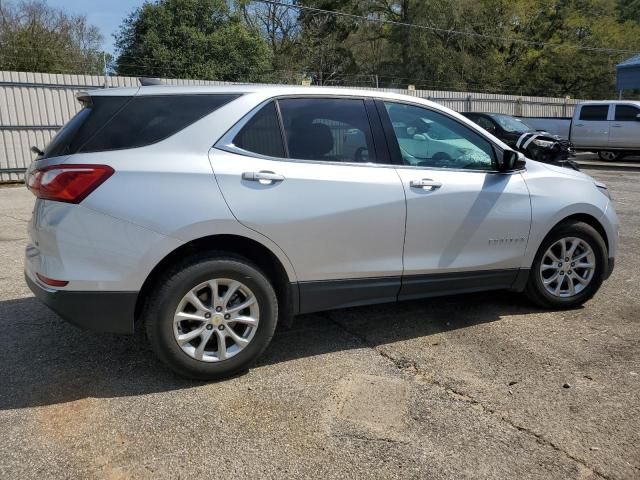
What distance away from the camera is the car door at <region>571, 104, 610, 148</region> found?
18.5 meters

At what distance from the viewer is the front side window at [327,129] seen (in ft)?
12.2

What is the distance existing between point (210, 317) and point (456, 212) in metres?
1.91

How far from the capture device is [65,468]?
267 cm

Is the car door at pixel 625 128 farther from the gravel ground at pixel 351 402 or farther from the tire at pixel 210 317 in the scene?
the tire at pixel 210 317

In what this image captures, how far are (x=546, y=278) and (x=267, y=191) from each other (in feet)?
8.55

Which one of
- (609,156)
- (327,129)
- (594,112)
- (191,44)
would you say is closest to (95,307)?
(327,129)

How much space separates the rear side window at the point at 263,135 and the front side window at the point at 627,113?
58.2 ft

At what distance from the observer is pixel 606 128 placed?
60.4 ft

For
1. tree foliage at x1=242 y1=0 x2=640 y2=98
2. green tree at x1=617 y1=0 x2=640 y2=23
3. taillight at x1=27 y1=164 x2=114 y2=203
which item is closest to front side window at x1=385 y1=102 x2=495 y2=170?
taillight at x1=27 y1=164 x2=114 y2=203

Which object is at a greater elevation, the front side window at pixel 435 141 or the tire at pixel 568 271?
the front side window at pixel 435 141

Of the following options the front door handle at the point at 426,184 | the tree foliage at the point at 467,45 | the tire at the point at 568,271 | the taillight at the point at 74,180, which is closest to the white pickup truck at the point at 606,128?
the tree foliage at the point at 467,45

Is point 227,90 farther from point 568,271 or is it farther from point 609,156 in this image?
point 609,156

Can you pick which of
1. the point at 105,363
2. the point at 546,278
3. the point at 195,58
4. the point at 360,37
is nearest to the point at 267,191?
the point at 105,363

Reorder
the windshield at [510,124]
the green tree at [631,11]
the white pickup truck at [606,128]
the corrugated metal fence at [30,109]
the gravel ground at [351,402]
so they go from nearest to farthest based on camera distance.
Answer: the gravel ground at [351,402], the corrugated metal fence at [30,109], the windshield at [510,124], the white pickup truck at [606,128], the green tree at [631,11]
